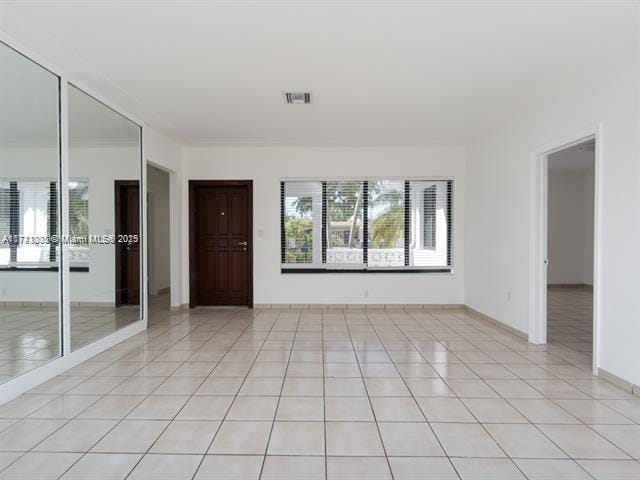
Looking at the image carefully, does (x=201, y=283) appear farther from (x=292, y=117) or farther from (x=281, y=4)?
(x=281, y=4)

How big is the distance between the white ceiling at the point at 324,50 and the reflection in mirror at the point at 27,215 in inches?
15.2

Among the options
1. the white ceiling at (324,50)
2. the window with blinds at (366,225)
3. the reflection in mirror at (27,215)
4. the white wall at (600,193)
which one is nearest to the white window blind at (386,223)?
the window with blinds at (366,225)

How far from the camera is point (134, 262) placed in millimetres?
4656

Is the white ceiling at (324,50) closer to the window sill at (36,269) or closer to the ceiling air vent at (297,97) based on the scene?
the ceiling air vent at (297,97)

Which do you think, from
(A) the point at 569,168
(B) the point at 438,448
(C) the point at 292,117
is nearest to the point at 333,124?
(C) the point at 292,117

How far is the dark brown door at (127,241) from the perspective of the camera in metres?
4.32

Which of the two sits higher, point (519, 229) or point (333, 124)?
point (333, 124)

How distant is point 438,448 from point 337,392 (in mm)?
939

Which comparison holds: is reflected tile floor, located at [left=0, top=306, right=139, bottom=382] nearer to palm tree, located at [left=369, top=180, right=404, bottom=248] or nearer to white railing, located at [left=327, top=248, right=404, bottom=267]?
white railing, located at [left=327, top=248, right=404, bottom=267]

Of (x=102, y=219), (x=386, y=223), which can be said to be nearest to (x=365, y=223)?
(x=386, y=223)

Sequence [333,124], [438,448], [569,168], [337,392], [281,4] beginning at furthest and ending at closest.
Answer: [569,168] → [333,124] → [337,392] → [281,4] → [438,448]

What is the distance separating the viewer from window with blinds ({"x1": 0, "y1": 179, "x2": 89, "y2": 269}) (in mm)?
2881

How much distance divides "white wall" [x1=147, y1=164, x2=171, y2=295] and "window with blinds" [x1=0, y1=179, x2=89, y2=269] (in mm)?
4306

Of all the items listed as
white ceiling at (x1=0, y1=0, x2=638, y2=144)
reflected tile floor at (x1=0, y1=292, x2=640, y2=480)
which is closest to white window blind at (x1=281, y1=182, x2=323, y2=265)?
white ceiling at (x1=0, y1=0, x2=638, y2=144)
